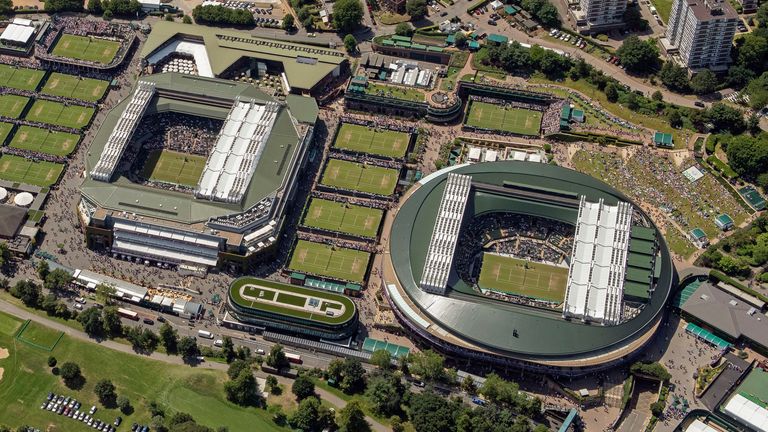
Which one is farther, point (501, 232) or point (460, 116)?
point (460, 116)

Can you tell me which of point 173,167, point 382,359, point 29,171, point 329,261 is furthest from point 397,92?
point 29,171

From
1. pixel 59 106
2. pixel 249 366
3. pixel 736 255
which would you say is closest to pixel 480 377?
pixel 249 366

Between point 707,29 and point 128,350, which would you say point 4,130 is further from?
point 707,29

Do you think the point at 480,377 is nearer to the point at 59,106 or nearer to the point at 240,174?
the point at 240,174

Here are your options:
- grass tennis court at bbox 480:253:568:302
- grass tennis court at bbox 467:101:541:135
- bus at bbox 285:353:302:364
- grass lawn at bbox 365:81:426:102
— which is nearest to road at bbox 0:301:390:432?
bus at bbox 285:353:302:364

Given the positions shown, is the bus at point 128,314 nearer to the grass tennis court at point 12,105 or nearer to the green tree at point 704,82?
the grass tennis court at point 12,105

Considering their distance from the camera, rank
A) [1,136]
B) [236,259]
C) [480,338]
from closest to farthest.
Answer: [480,338]
[236,259]
[1,136]

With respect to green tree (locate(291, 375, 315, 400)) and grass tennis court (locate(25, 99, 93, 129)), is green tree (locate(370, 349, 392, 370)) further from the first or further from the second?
grass tennis court (locate(25, 99, 93, 129))
